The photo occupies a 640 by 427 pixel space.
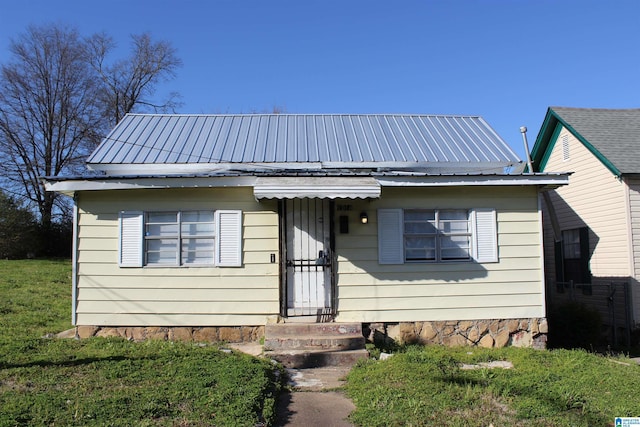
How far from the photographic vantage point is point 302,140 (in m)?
10.9

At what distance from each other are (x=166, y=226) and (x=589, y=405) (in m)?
6.81

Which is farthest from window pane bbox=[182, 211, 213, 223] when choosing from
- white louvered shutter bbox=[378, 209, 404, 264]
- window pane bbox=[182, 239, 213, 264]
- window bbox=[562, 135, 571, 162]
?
window bbox=[562, 135, 571, 162]

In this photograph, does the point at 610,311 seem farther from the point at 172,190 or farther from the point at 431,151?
the point at 172,190

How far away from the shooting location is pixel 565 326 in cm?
1066

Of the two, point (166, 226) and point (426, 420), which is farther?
point (166, 226)

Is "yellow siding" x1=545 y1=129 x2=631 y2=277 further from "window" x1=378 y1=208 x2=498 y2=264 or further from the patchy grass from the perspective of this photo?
the patchy grass

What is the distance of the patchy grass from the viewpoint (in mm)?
5152

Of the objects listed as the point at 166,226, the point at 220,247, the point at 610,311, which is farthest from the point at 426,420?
the point at 610,311

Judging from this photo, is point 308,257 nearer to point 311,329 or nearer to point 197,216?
point 311,329

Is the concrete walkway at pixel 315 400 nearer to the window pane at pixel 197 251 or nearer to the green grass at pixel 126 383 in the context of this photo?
the green grass at pixel 126 383

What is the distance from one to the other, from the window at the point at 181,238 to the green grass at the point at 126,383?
1.44 metres

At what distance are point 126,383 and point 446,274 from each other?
553 centimetres

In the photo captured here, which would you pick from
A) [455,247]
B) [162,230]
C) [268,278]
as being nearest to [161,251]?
[162,230]

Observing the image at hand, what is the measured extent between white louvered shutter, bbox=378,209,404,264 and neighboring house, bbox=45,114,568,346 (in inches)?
0.8
